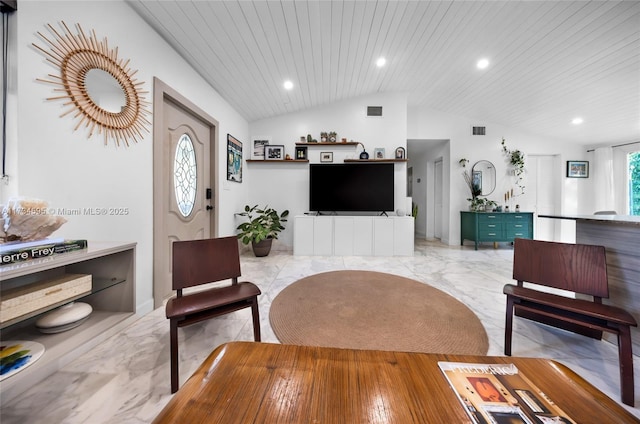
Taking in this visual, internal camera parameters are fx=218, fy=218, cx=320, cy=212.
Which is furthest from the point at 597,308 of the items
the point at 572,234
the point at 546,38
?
the point at 572,234

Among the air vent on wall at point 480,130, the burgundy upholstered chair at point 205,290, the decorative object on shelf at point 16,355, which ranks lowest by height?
the decorative object on shelf at point 16,355

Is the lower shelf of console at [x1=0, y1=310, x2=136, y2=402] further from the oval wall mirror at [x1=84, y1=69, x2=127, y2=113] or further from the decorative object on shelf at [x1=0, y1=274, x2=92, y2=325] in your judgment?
the oval wall mirror at [x1=84, y1=69, x2=127, y2=113]

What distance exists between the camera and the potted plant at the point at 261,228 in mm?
3535

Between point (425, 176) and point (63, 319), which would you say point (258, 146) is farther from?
point (425, 176)

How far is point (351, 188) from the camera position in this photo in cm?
397

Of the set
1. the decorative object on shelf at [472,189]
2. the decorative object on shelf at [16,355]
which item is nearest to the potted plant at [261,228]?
the decorative object on shelf at [16,355]

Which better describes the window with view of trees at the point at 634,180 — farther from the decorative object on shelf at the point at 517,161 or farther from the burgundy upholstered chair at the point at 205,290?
the burgundy upholstered chair at the point at 205,290

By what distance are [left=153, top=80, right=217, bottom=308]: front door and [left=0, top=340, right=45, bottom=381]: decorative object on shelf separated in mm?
980

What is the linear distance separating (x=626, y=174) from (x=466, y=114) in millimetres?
3562

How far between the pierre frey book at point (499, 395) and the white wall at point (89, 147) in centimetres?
205

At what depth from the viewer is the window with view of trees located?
14.7ft

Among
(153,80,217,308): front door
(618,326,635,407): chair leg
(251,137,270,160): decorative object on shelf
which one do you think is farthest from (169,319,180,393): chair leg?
(251,137,270,160): decorative object on shelf

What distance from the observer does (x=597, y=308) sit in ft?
3.93

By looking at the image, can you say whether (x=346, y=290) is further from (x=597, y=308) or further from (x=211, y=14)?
(x=211, y=14)
